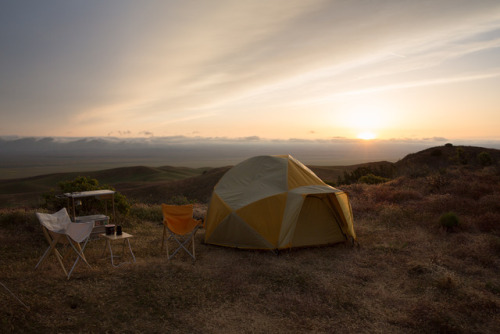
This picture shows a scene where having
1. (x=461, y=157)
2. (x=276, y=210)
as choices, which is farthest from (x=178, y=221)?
(x=461, y=157)

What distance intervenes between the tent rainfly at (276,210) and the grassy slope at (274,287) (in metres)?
0.38

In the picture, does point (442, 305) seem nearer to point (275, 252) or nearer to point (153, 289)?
point (275, 252)

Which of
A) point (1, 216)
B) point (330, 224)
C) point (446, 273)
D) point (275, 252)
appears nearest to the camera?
point (446, 273)

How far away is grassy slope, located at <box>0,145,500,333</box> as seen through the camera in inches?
180

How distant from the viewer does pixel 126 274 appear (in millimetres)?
6254

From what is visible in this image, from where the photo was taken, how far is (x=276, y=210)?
25.8 ft

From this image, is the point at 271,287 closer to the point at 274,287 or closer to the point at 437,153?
the point at 274,287

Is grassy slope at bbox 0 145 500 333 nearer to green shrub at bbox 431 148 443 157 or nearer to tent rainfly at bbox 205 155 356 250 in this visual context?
tent rainfly at bbox 205 155 356 250

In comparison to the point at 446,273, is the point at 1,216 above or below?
above

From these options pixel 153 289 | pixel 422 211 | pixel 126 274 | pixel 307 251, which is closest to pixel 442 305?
pixel 307 251

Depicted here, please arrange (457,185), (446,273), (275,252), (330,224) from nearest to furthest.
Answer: (446,273)
(275,252)
(330,224)
(457,185)

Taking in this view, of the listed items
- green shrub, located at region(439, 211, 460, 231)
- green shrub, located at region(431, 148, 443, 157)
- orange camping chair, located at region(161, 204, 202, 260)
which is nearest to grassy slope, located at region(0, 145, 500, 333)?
green shrub, located at region(439, 211, 460, 231)

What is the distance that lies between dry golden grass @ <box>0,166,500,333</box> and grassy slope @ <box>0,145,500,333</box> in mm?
20

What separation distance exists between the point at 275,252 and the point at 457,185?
9838 millimetres
